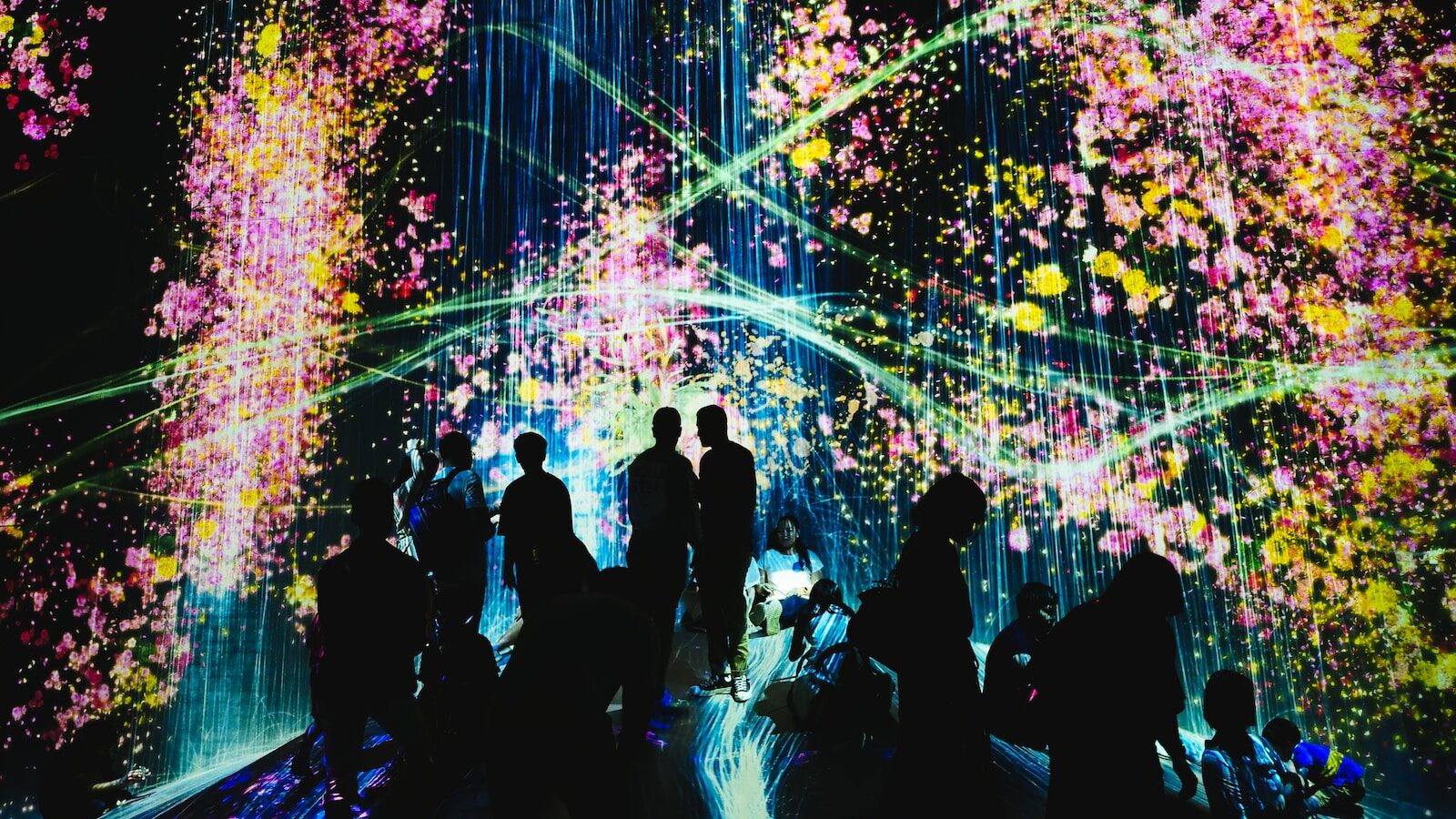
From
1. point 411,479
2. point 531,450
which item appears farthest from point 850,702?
point 411,479

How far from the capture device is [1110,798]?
216cm

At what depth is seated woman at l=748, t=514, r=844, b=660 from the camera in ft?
15.4

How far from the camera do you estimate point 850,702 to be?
3.88 m

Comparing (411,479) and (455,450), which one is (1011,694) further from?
(411,479)

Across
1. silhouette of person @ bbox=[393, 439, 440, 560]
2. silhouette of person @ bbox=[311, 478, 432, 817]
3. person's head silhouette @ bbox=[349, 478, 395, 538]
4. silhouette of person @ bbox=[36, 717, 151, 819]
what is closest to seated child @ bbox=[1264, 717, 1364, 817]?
silhouette of person @ bbox=[311, 478, 432, 817]

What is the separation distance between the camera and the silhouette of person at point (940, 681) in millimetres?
2477

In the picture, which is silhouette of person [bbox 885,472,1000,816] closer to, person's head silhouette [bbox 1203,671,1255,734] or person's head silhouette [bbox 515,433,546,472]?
person's head silhouette [bbox 1203,671,1255,734]

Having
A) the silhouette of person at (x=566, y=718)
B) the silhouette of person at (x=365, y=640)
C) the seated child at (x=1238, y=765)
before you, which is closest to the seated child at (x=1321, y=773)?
the seated child at (x=1238, y=765)

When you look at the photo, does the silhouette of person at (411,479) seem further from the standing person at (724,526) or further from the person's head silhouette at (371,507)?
the standing person at (724,526)

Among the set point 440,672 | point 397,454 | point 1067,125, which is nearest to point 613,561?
point 397,454

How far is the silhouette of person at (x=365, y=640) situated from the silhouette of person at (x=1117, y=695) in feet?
7.50

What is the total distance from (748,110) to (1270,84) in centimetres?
669

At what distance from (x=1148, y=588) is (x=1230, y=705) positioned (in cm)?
154

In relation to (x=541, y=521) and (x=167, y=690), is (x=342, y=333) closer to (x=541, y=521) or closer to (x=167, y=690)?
(x=167, y=690)
